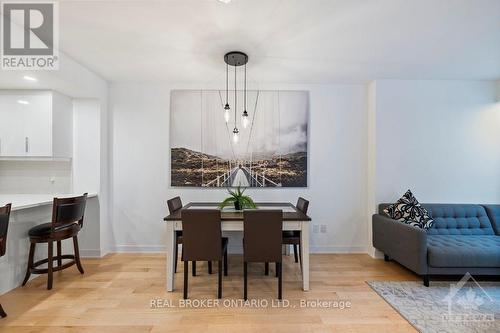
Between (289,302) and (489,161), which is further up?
(489,161)

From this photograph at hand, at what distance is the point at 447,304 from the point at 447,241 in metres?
0.86

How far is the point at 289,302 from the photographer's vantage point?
246 centimetres

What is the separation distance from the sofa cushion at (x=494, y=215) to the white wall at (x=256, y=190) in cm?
161

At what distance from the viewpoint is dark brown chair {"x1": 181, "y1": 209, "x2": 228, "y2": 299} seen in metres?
2.45

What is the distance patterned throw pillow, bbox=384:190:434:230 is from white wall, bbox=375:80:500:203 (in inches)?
10.9

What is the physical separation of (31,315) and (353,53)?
4204mm

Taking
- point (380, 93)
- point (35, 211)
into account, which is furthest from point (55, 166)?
point (380, 93)

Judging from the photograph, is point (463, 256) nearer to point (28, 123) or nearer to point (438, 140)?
point (438, 140)

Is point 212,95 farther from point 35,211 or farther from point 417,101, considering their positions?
point 417,101

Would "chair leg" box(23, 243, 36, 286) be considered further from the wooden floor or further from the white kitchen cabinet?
the white kitchen cabinet

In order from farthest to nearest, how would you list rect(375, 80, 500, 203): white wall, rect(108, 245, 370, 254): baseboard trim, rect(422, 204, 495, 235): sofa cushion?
rect(108, 245, 370, 254): baseboard trim, rect(375, 80, 500, 203): white wall, rect(422, 204, 495, 235): sofa cushion

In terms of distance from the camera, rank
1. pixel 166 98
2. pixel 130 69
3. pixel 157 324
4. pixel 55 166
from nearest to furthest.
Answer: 1. pixel 157 324
2. pixel 130 69
3. pixel 55 166
4. pixel 166 98

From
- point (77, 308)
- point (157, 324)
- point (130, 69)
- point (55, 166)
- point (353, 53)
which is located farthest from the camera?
point (55, 166)

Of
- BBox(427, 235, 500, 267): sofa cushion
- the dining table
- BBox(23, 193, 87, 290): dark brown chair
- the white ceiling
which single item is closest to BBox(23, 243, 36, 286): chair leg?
BBox(23, 193, 87, 290): dark brown chair
